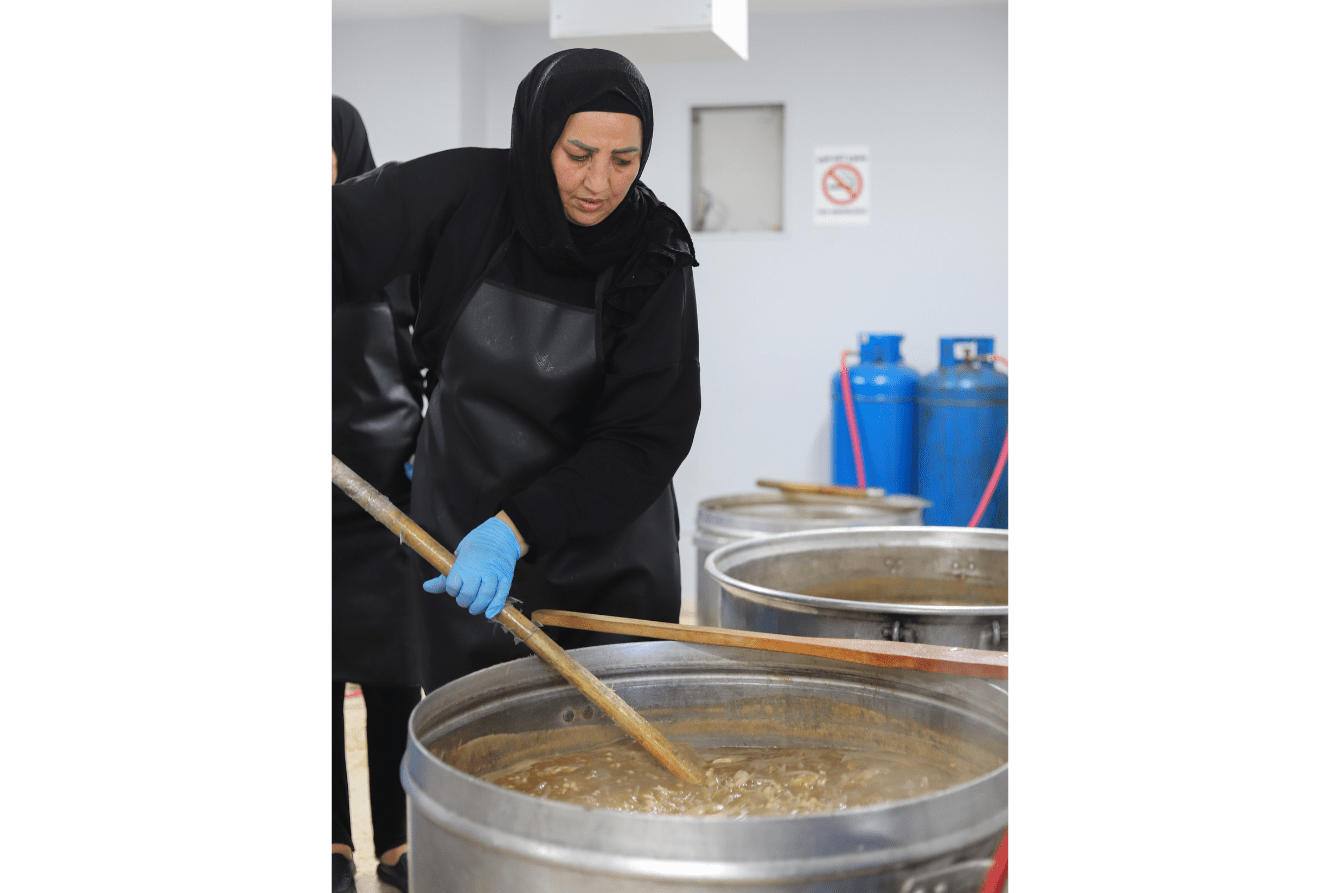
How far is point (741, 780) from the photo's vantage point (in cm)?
127

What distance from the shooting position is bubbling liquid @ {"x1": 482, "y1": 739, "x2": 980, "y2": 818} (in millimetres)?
1211

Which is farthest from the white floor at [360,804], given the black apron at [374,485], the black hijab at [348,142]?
the black hijab at [348,142]

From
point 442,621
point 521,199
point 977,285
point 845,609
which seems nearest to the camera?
point 977,285

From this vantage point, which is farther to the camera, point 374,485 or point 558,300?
point 374,485

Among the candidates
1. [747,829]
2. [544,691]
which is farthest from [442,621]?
[747,829]

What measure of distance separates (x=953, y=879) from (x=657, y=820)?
0.82 feet

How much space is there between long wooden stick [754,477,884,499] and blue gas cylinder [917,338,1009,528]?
0.11 meters

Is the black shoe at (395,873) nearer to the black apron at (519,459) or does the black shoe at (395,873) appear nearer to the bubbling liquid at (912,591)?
the black apron at (519,459)

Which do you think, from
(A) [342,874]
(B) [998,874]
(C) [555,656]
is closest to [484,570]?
(C) [555,656]

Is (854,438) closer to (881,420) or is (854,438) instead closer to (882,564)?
A: (881,420)

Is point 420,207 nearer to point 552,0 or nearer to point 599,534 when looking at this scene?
point 552,0

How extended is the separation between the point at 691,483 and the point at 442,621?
0.54 metres

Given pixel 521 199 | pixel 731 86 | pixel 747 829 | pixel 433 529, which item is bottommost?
pixel 747 829

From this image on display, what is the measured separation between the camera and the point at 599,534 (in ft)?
4.49
